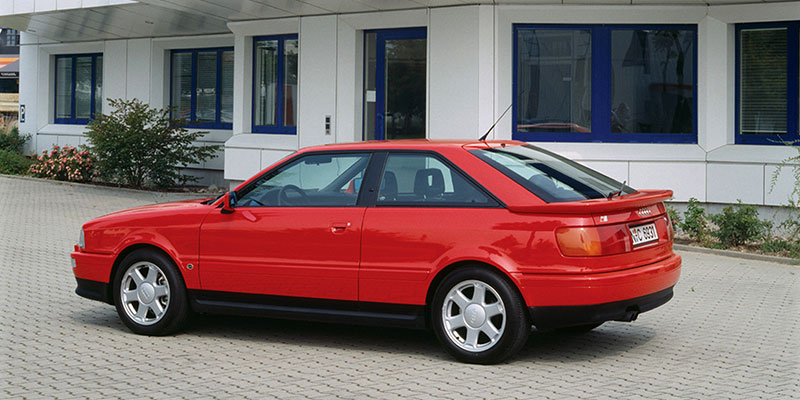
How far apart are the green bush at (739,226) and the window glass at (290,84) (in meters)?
8.35

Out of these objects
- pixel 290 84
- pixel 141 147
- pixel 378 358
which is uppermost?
pixel 290 84

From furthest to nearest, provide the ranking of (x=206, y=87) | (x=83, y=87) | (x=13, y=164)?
(x=83, y=87), (x=13, y=164), (x=206, y=87)

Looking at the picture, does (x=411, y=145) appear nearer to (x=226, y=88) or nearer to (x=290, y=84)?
(x=290, y=84)

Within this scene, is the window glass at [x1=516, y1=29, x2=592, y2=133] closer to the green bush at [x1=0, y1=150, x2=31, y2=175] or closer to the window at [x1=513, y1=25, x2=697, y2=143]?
the window at [x1=513, y1=25, x2=697, y2=143]

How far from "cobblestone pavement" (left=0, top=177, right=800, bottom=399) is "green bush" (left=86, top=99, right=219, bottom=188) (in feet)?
34.8

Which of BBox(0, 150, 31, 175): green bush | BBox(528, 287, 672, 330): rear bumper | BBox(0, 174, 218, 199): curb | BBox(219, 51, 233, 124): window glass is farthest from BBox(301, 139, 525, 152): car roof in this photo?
BBox(0, 150, 31, 175): green bush

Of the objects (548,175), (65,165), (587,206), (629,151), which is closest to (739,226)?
(629,151)

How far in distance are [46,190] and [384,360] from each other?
1582 cm

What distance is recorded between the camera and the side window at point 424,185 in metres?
6.63

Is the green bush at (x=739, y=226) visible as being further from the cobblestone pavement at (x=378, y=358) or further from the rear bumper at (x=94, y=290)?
the rear bumper at (x=94, y=290)

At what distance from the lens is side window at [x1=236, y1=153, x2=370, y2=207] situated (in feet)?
23.0

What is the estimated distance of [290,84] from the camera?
59.4 feet

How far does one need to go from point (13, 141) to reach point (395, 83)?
46.7 ft

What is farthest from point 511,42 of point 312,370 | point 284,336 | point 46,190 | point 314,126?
point 46,190
